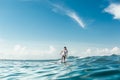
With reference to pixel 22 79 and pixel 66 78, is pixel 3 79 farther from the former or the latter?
pixel 66 78

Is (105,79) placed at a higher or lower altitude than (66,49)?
lower

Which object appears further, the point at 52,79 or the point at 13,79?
the point at 13,79

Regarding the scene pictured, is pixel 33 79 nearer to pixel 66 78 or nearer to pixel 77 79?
pixel 66 78

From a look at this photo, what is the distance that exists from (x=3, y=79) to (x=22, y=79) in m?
1.99

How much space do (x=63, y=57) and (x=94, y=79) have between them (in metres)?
30.3

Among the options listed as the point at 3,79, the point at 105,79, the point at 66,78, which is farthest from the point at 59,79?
the point at 3,79

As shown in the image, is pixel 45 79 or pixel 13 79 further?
pixel 13 79

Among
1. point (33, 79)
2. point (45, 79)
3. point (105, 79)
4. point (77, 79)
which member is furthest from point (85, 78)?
point (33, 79)

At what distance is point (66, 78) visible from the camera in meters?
19.9

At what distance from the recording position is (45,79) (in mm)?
20625

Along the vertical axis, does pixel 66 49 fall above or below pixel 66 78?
above

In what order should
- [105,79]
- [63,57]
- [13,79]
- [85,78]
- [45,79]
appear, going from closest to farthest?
1. [105,79]
2. [85,78]
3. [45,79]
4. [13,79]
5. [63,57]

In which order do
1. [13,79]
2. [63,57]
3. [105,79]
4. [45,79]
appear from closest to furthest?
[105,79] → [45,79] → [13,79] → [63,57]

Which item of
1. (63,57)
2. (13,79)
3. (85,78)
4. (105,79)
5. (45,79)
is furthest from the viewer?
(63,57)
